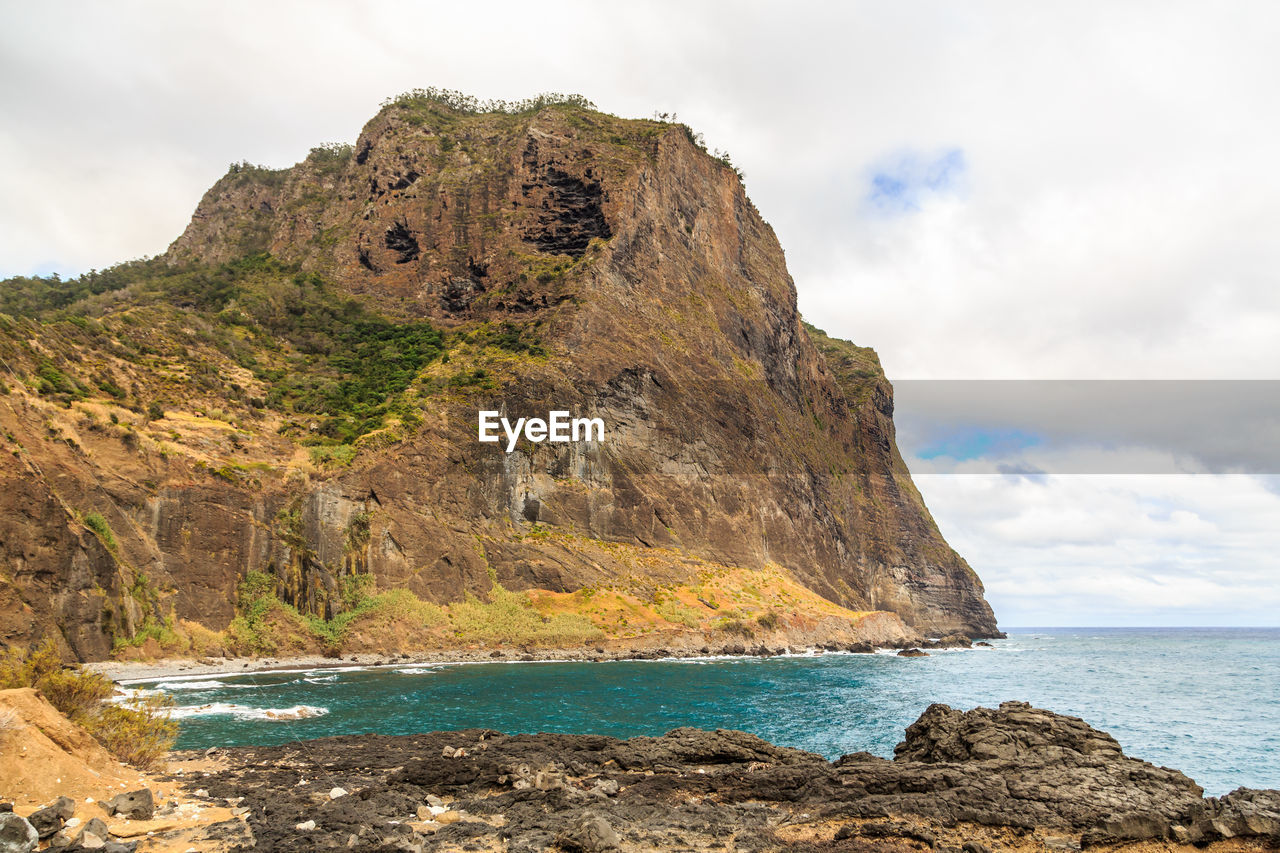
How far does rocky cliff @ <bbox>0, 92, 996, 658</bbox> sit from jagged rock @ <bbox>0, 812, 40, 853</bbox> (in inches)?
1266

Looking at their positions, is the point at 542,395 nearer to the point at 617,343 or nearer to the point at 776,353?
the point at 617,343

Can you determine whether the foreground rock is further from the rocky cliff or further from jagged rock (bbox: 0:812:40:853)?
the rocky cliff

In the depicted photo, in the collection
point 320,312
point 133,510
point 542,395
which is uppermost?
point 320,312

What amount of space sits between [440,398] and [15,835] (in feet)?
219

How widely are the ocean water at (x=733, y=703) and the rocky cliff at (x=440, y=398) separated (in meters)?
11.4

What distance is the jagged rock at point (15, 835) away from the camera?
32.4ft

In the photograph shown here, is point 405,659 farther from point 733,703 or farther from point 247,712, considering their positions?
point 733,703

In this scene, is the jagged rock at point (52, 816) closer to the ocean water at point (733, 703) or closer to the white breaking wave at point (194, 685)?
the ocean water at point (733, 703)

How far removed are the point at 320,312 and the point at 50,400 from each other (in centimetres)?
4698

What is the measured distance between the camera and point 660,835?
14.1 m

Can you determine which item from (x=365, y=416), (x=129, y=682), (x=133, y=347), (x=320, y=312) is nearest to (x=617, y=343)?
(x=365, y=416)

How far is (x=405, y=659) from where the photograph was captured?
57031 mm

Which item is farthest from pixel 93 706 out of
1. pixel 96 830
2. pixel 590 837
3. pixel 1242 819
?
pixel 1242 819

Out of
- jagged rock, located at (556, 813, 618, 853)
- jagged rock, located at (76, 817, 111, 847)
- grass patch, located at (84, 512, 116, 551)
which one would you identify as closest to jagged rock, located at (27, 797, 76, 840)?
jagged rock, located at (76, 817, 111, 847)
